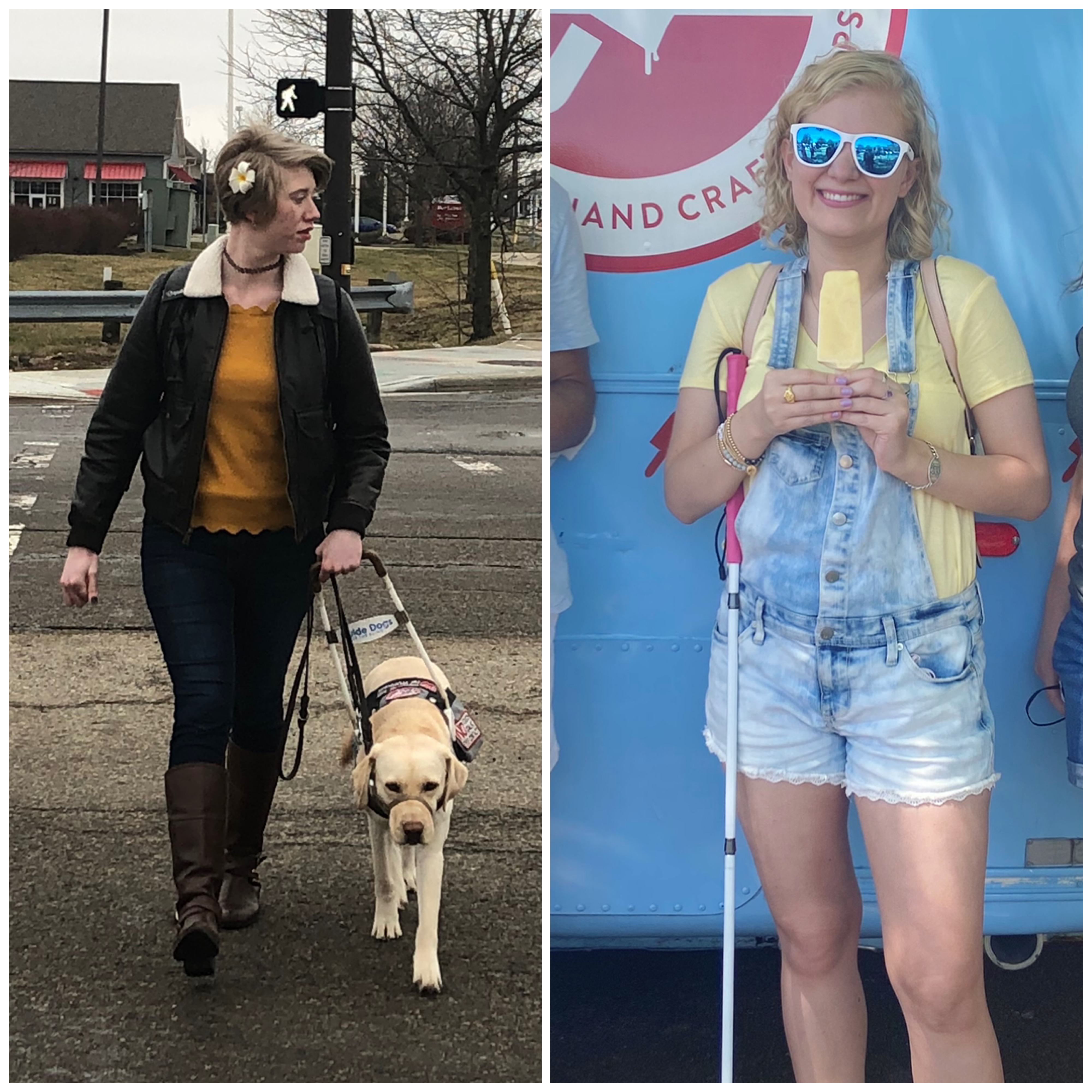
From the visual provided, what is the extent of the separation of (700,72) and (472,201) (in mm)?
703

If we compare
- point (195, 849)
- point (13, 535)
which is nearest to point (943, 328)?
point (195, 849)

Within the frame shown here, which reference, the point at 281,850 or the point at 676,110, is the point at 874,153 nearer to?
the point at 676,110

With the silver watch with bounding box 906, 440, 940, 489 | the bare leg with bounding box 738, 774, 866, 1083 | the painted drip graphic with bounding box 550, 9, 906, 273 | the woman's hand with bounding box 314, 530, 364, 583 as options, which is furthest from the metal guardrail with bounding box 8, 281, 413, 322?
the bare leg with bounding box 738, 774, 866, 1083

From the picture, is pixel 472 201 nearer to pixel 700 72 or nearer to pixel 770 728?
pixel 700 72

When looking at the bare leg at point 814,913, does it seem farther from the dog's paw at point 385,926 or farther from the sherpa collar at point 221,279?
the sherpa collar at point 221,279

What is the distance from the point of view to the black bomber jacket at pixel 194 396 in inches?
Result: 119

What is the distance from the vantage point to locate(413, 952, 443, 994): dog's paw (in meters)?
3.19

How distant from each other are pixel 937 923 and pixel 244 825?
159 cm

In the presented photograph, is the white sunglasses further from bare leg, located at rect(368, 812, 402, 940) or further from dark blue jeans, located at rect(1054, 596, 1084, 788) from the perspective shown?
bare leg, located at rect(368, 812, 402, 940)

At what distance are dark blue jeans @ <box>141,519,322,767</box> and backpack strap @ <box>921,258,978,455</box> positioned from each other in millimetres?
1410

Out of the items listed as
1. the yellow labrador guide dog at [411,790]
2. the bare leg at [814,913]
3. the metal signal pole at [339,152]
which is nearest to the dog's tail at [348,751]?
the yellow labrador guide dog at [411,790]

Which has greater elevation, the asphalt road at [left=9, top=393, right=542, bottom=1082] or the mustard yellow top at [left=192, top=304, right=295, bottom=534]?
the mustard yellow top at [left=192, top=304, right=295, bottom=534]

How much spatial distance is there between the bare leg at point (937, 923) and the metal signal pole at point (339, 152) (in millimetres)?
1709

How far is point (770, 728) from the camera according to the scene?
9.64ft
